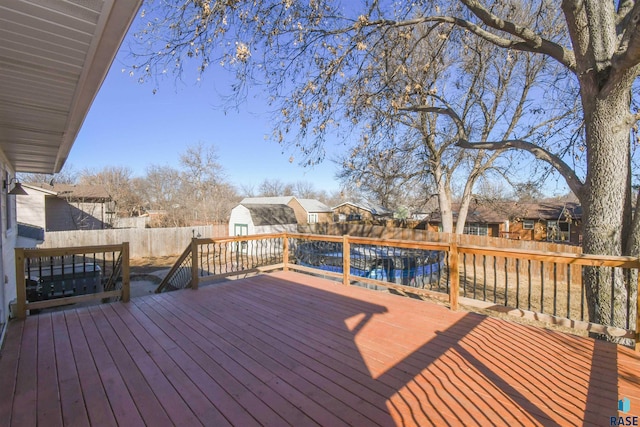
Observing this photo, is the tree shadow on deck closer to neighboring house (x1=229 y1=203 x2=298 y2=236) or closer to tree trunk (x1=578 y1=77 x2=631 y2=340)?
tree trunk (x1=578 y1=77 x2=631 y2=340)

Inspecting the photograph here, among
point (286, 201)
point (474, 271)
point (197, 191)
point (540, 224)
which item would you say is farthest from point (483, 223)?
point (197, 191)

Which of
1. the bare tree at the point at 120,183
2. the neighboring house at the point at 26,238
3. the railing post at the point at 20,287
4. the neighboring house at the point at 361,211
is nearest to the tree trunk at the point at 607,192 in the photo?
the railing post at the point at 20,287

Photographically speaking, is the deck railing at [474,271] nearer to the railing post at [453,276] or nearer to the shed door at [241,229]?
the railing post at [453,276]

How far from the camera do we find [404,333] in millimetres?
3264

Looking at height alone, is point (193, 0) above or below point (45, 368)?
above

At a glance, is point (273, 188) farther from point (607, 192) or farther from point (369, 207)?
point (607, 192)

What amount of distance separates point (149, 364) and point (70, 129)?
10.5 ft

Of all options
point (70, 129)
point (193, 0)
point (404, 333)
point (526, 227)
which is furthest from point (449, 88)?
point (526, 227)

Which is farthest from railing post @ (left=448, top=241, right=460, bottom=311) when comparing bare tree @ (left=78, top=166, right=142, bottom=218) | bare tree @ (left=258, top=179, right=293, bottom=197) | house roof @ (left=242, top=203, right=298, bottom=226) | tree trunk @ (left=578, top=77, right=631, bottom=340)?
bare tree @ (left=258, top=179, right=293, bottom=197)

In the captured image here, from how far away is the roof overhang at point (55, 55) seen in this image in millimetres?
1675

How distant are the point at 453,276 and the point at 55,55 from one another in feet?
15.0

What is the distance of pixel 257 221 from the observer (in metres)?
19.7

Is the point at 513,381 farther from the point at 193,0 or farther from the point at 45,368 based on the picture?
the point at 193,0

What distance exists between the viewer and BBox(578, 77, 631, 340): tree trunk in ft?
11.7
